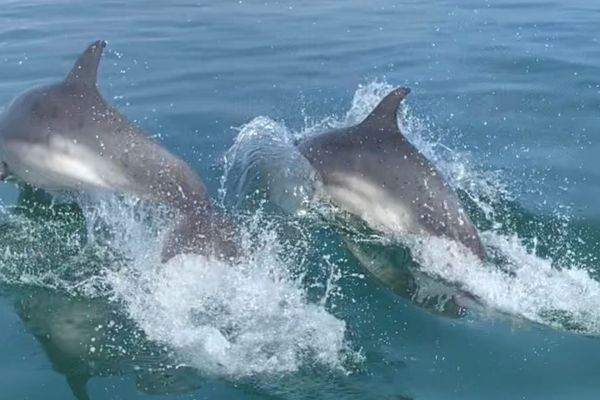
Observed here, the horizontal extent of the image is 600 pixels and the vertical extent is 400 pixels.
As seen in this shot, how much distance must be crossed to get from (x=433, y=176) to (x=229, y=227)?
2.34 m

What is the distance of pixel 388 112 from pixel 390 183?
787 millimetres

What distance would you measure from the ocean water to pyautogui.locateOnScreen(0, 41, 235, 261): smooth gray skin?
25cm

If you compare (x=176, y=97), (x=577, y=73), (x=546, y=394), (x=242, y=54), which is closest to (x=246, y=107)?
(x=176, y=97)

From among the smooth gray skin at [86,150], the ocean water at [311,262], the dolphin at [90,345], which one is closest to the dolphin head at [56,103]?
the smooth gray skin at [86,150]

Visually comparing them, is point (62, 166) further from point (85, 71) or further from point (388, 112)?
point (388, 112)

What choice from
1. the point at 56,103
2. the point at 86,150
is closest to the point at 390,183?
the point at 86,150

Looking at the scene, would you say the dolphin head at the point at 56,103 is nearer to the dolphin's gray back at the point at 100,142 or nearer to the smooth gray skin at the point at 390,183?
the dolphin's gray back at the point at 100,142

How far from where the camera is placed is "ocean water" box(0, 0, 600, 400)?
6746 mm

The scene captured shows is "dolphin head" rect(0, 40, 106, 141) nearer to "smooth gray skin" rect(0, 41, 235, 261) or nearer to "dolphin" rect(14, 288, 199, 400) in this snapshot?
"smooth gray skin" rect(0, 41, 235, 261)

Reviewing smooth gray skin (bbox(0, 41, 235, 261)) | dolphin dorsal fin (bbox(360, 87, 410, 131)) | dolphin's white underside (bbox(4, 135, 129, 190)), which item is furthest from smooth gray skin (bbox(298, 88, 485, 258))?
dolphin's white underside (bbox(4, 135, 129, 190))

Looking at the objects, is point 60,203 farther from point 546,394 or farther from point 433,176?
point 546,394

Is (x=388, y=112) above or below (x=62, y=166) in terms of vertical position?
above

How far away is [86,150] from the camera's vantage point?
939cm

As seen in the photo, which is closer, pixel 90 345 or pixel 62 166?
pixel 90 345
